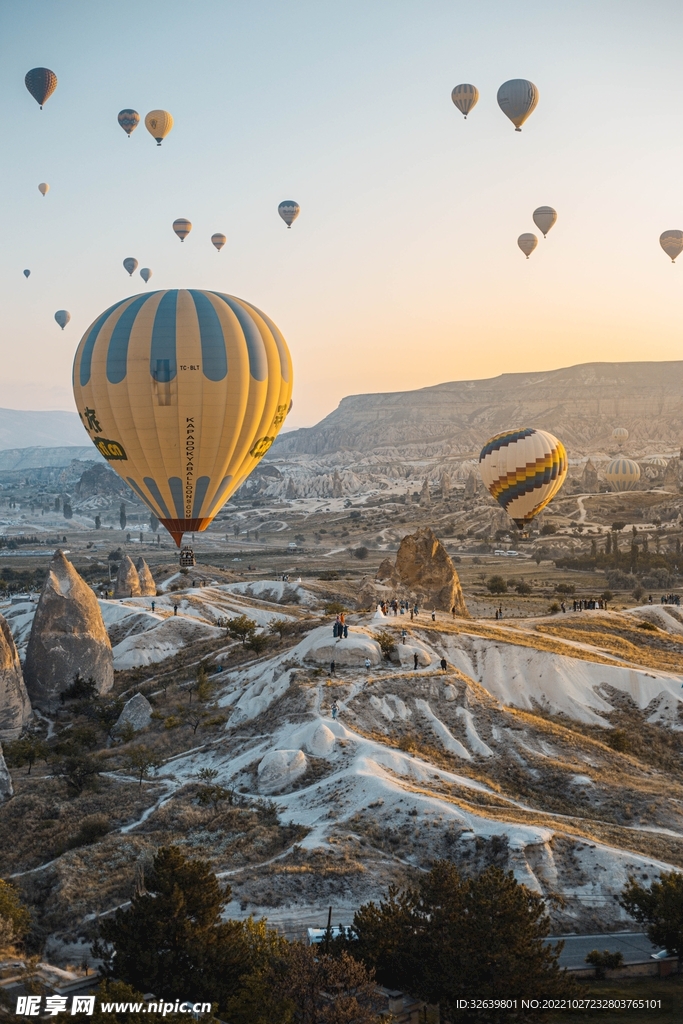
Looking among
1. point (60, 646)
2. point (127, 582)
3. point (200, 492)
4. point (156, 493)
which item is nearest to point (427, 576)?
point (200, 492)

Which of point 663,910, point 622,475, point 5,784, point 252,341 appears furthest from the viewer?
point 622,475

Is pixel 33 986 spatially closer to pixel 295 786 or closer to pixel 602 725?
pixel 295 786

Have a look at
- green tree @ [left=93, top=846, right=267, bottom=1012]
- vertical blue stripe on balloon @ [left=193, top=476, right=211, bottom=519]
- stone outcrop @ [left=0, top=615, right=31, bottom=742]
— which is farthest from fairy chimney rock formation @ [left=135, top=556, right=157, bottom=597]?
green tree @ [left=93, top=846, right=267, bottom=1012]

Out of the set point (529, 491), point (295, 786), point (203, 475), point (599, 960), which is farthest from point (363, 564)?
point (599, 960)

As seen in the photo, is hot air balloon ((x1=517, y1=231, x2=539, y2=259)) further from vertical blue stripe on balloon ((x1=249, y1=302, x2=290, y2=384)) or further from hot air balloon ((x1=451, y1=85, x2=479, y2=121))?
vertical blue stripe on balloon ((x1=249, y1=302, x2=290, y2=384))

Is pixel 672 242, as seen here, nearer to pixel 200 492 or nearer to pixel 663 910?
pixel 200 492

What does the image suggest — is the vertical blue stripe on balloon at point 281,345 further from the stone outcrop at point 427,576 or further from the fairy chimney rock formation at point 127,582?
the fairy chimney rock formation at point 127,582
